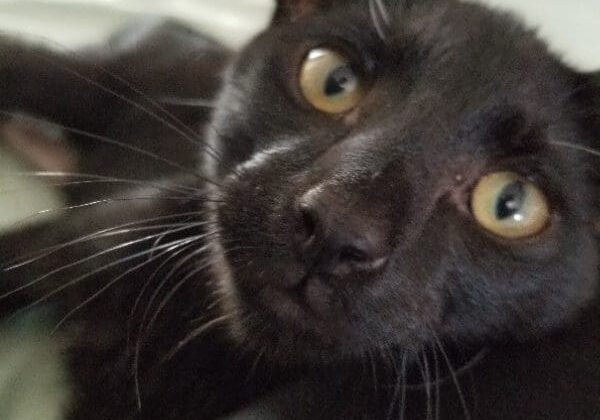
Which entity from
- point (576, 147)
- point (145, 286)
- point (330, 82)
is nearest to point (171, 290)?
point (145, 286)

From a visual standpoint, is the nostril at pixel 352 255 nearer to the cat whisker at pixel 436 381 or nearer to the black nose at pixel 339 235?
the black nose at pixel 339 235

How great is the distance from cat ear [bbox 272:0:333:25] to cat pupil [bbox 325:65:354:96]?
0.14 meters

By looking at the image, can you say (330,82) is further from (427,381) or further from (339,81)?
(427,381)

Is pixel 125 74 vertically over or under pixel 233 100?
over

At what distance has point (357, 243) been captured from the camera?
0.55 m

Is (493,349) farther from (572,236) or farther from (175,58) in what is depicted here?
(175,58)

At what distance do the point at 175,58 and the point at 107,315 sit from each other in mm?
469

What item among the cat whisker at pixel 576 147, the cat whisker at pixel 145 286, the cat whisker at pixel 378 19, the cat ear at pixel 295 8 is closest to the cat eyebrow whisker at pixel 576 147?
the cat whisker at pixel 576 147

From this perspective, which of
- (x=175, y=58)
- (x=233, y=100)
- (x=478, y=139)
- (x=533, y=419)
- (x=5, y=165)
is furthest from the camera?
(x=175, y=58)

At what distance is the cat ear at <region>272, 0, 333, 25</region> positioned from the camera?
2.82 feet

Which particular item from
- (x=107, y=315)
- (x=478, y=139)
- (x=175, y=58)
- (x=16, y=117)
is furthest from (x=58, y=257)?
(x=478, y=139)

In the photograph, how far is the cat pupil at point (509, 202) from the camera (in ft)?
2.29

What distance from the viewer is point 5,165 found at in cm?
97

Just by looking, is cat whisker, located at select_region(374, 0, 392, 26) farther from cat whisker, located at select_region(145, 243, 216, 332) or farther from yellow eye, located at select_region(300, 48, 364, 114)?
cat whisker, located at select_region(145, 243, 216, 332)
